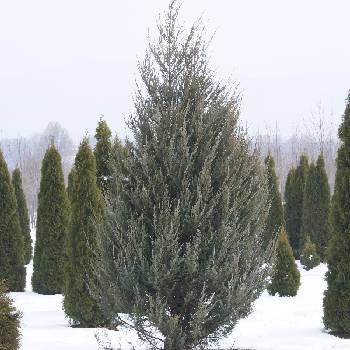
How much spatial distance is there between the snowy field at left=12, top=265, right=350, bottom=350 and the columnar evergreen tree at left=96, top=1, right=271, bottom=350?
88cm

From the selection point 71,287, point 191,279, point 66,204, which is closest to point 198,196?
point 191,279

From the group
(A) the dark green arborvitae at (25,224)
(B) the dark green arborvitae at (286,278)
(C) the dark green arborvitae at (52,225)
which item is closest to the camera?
(B) the dark green arborvitae at (286,278)

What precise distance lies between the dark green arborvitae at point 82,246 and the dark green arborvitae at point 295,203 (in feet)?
43.1

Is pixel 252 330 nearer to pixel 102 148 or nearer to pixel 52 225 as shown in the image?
pixel 102 148

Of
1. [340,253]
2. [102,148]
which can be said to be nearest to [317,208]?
[102,148]

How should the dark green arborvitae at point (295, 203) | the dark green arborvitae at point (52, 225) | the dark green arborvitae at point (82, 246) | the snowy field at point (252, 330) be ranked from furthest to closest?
the dark green arborvitae at point (295, 203) → the dark green arborvitae at point (52, 225) → the dark green arborvitae at point (82, 246) → the snowy field at point (252, 330)

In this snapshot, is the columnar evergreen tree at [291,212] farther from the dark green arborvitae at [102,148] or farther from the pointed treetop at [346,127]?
the pointed treetop at [346,127]

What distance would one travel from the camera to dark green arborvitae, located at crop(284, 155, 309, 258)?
23.0 m

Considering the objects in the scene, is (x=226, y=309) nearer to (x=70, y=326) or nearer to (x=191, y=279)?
(x=191, y=279)

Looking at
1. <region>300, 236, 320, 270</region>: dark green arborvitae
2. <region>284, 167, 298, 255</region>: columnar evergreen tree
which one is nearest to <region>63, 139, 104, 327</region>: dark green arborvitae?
<region>300, 236, 320, 270</region>: dark green arborvitae

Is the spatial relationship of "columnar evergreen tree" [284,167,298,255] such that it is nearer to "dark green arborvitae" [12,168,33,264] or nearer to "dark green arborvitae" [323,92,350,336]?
"dark green arborvitae" [12,168,33,264]

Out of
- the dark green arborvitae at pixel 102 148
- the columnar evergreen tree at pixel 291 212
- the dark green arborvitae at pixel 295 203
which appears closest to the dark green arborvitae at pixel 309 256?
the dark green arborvitae at pixel 295 203

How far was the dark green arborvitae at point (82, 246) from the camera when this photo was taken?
11.2m

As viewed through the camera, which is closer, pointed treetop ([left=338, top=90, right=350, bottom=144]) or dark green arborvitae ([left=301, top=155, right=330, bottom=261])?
pointed treetop ([left=338, top=90, right=350, bottom=144])
